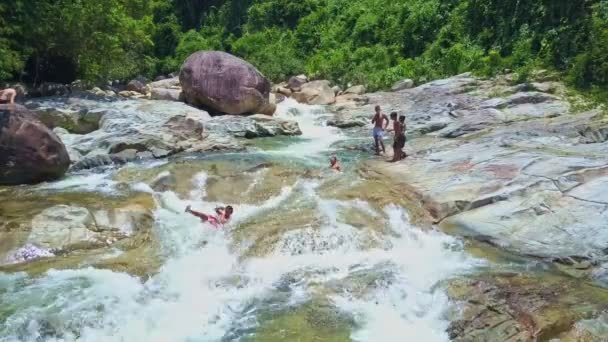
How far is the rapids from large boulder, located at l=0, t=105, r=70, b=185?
520 mm

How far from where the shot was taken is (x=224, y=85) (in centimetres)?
1978

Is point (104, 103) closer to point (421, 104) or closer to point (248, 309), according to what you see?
point (421, 104)

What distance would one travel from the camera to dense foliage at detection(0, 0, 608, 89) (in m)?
19.1

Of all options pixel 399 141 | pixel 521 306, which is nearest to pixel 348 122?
pixel 399 141

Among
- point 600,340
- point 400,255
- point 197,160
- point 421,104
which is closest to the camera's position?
point 600,340

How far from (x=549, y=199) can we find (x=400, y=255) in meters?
2.73

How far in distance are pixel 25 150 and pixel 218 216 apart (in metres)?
4.51

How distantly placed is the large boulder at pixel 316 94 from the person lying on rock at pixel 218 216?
1286cm

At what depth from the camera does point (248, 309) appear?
824 cm

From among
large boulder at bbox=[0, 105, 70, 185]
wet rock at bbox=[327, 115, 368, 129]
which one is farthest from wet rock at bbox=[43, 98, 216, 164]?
wet rock at bbox=[327, 115, 368, 129]

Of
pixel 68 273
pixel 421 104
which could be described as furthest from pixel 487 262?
pixel 421 104

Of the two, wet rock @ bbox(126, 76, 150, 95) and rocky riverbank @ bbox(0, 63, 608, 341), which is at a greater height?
rocky riverbank @ bbox(0, 63, 608, 341)

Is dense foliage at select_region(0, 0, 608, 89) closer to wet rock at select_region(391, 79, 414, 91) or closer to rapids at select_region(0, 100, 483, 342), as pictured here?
wet rock at select_region(391, 79, 414, 91)

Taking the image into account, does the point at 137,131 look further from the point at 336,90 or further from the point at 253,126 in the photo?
the point at 336,90
